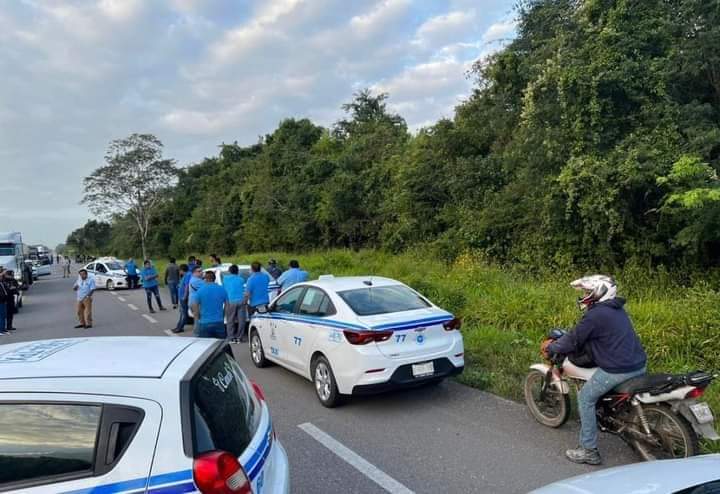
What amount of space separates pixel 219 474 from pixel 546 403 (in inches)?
162

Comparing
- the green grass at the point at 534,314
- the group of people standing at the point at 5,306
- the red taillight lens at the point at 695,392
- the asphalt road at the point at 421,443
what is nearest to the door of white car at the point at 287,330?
the asphalt road at the point at 421,443

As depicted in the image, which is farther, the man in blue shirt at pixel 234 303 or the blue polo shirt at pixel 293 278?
the blue polo shirt at pixel 293 278

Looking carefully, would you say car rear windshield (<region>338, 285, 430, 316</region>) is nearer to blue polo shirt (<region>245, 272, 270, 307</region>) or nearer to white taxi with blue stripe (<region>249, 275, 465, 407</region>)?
white taxi with blue stripe (<region>249, 275, 465, 407</region>)

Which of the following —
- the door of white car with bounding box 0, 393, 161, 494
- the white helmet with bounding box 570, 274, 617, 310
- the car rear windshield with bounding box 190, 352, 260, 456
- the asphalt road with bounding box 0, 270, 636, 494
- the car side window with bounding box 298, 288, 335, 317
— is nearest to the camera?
the door of white car with bounding box 0, 393, 161, 494

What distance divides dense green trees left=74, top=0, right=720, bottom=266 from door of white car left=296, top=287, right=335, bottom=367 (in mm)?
5748

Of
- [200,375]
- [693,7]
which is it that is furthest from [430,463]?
[693,7]

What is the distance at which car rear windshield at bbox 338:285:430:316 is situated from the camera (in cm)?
611

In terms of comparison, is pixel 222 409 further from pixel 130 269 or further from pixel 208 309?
pixel 130 269

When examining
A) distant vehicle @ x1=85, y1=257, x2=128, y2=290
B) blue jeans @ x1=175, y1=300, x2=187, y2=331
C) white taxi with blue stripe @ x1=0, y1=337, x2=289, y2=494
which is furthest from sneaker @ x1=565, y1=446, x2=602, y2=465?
distant vehicle @ x1=85, y1=257, x2=128, y2=290

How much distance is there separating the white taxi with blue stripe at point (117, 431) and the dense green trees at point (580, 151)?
7975 mm

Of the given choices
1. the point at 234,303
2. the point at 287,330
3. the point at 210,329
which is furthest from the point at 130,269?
the point at 287,330

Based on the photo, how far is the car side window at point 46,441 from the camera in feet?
6.86

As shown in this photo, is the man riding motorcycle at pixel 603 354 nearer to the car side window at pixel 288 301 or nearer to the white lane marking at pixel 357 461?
the white lane marking at pixel 357 461

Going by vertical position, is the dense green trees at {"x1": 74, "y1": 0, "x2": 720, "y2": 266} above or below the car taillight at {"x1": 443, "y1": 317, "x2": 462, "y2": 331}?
above
